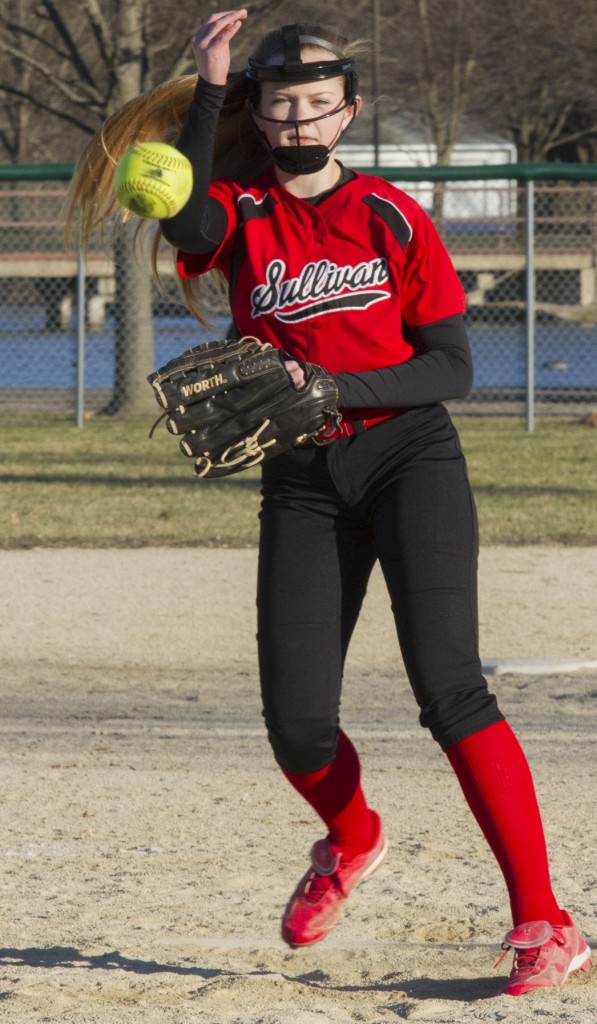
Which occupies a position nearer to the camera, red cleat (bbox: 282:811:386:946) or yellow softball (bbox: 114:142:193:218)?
yellow softball (bbox: 114:142:193:218)

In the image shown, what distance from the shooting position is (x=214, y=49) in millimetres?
2887

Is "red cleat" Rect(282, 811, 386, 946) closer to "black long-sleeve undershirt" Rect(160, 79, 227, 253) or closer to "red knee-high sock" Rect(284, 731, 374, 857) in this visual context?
"red knee-high sock" Rect(284, 731, 374, 857)

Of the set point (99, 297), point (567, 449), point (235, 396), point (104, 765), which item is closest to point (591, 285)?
point (99, 297)

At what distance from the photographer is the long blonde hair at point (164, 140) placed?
10.3ft

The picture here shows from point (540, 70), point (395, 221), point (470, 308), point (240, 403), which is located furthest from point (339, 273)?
point (540, 70)

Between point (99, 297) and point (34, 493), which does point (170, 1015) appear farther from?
point (99, 297)

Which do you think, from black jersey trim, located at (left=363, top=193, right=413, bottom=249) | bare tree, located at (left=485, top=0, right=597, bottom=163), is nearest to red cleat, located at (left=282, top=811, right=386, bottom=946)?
black jersey trim, located at (left=363, top=193, right=413, bottom=249)

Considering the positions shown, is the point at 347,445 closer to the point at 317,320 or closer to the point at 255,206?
the point at 317,320

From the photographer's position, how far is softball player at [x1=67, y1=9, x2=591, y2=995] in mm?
2809

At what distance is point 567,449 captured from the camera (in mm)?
11453

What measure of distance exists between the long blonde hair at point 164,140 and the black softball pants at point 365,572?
659 millimetres

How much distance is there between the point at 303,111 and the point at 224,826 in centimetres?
193

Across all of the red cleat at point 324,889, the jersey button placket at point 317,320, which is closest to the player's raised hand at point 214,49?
the jersey button placket at point 317,320

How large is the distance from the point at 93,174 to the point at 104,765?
6.23 ft
